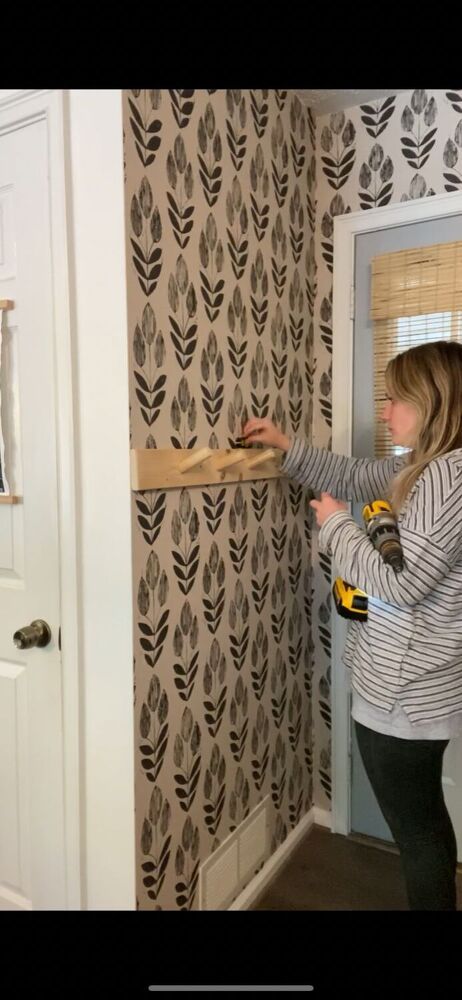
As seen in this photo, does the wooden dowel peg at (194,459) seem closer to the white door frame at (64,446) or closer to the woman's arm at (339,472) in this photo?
the white door frame at (64,446)

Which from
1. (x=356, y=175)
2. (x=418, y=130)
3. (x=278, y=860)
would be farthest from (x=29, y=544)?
(x=418, y=130)

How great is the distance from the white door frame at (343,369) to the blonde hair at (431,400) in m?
0.71

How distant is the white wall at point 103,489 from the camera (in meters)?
1.14

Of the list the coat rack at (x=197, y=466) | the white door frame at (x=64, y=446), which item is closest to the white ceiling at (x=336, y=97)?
the white door frame at (x=64, y=446)

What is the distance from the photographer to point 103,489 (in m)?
1.19

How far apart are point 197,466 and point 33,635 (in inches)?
20.5

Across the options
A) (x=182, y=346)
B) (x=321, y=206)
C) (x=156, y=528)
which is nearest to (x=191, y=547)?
(x=156, y=528)

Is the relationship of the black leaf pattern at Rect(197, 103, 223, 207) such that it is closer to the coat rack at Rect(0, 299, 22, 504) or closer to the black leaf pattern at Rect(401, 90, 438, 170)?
the coat rack at Rect(0, 299, 22, 504)

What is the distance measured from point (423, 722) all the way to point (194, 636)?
0.53 m

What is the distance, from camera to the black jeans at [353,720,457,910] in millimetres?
1220

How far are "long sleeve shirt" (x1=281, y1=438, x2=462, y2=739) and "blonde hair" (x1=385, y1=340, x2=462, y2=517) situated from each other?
0.17ft

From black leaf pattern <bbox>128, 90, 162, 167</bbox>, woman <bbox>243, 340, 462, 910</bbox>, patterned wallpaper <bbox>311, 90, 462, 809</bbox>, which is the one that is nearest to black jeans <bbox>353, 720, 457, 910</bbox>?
woman <bbox>243, 340, 462, 910</bbox>

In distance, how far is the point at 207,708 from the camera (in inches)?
58.2

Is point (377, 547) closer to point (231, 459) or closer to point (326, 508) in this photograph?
point (326, 508)
